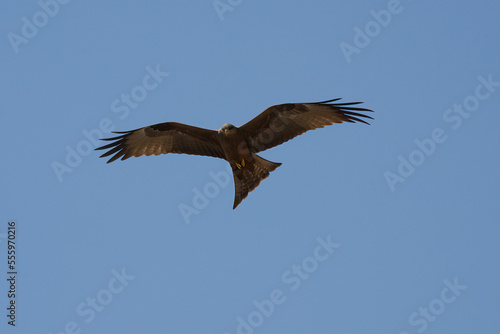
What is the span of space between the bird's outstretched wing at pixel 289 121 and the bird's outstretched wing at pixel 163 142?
869mm

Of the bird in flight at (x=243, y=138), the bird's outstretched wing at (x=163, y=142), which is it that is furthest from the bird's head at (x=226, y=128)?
A: the bird's outstretched wing at (x=163, y=142)

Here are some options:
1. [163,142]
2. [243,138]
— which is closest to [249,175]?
[243,138]

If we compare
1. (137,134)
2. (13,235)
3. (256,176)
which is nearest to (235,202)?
(256,176)

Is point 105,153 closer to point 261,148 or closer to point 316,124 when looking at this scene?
point 261,148

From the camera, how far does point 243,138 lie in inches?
447

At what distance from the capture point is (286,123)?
1136cm

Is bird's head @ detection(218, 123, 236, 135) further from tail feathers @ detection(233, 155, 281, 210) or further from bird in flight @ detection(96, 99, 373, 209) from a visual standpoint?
tail feathers @ detection(233, 155, 281, 210)

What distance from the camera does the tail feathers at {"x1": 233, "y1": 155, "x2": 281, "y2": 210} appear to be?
11508 mm

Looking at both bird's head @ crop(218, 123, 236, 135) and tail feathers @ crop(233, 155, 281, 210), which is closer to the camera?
bird's head @ crop(218, 123, 236, 135)

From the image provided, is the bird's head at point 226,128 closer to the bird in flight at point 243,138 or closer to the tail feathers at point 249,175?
the bird in flight at point 243,138

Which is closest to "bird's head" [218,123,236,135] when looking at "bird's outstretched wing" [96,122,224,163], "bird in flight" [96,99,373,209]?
"bird in flight" [96,99,373,209]

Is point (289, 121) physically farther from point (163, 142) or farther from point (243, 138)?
point (163, 142)

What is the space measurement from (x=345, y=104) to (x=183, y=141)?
3.24 metres

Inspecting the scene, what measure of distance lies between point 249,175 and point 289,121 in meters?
1.28
